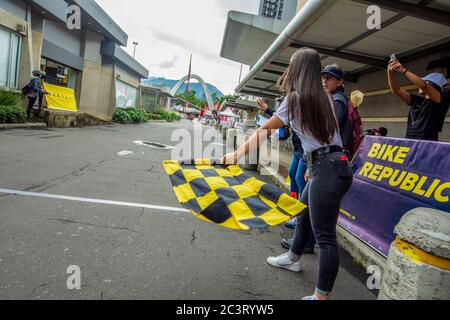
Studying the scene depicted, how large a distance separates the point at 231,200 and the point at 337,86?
1.66 m

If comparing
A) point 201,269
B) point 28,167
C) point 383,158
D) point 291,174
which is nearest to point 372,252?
point 383,158

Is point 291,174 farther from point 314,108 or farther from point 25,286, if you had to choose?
point 25,286

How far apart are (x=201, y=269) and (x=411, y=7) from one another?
206 inches

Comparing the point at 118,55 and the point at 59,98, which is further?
the point at 118,55

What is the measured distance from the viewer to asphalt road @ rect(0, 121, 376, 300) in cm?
241

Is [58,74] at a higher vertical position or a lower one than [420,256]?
higher

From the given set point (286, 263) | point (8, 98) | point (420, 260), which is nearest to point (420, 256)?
point (420, 260)

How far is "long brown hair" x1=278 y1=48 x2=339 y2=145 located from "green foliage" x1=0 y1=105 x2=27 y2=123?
12.3 m

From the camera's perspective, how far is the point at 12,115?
1152 centimetres

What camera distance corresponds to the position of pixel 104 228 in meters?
3.50

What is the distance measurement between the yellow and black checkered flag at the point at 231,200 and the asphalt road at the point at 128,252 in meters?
0.65

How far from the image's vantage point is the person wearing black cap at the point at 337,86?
2998mm

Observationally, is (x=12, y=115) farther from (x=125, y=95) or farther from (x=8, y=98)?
(x=125, y=95)

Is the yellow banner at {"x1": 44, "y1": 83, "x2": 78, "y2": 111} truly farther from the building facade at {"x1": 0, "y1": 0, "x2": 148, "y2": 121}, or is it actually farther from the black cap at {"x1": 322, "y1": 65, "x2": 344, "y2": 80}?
the black cap at {"x1": 322, "y1": 65, "x2": 344, "y2": 80}
